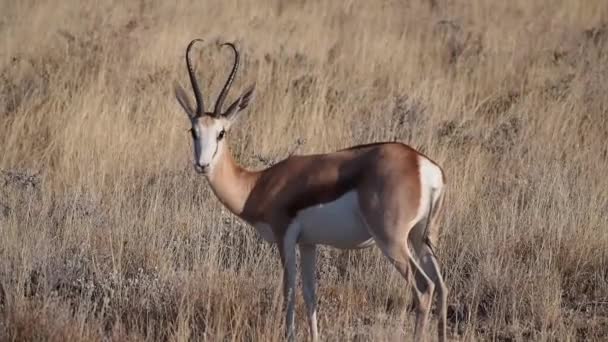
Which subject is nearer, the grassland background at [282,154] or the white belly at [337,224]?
the white belly at [337,224]

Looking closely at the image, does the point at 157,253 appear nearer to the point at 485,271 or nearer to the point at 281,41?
the point at 485,271

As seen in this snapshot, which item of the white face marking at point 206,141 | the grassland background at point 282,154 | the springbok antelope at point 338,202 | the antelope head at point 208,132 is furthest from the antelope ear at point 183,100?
the grassland background at point 282,154

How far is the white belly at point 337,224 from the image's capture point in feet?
16.5

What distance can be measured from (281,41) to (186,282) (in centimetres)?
677

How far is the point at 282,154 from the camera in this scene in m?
8.26

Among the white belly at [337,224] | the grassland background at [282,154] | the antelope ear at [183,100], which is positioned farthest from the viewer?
the antelope ear at [183,100]

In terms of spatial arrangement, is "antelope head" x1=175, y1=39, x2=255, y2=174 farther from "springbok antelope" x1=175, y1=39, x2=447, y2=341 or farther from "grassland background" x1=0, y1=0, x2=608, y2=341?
"grassland background" x1=0, y1=0, x2=608, y2=341

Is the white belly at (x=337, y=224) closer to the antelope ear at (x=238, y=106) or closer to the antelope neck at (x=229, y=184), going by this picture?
the antelope neck at (x=229, y=184)

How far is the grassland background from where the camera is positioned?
17.9 ft

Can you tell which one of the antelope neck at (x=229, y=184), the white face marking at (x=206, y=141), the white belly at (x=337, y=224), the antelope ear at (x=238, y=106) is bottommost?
the white belly at (x=337, y=224)

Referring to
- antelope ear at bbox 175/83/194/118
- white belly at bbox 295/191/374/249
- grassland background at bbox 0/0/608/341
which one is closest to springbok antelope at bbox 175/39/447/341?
white belly at bbox 295/191/374/249

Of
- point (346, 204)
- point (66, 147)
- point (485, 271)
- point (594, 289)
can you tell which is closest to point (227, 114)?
point (346, 204)

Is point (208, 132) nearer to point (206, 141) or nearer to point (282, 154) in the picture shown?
point (206, 141)

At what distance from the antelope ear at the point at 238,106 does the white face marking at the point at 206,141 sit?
17 centimetres
